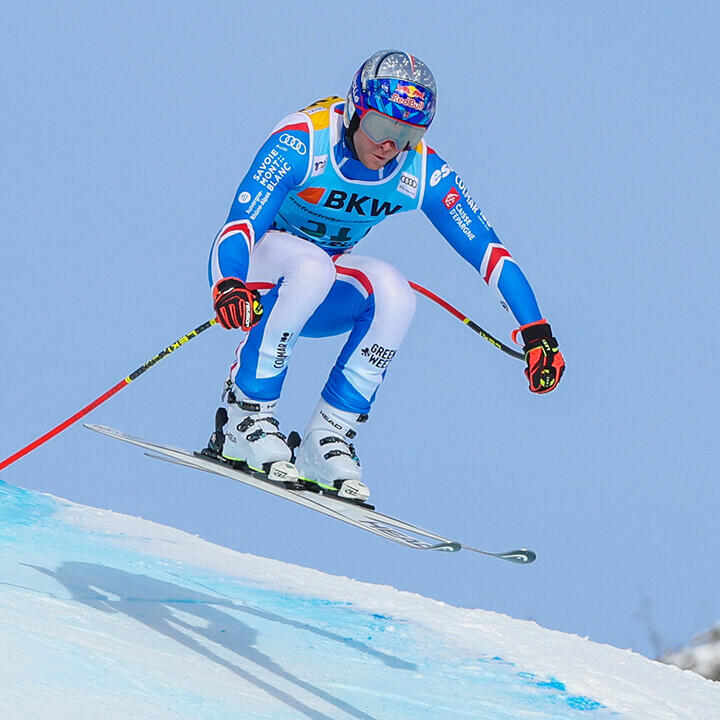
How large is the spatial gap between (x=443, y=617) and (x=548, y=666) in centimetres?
77

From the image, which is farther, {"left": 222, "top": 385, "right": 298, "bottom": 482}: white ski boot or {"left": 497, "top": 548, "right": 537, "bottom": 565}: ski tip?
{"left": 222, "top": 385, "right": 298, "bottom": 482}: white ski boot

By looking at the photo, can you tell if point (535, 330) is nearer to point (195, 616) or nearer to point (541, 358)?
point (541, 358)

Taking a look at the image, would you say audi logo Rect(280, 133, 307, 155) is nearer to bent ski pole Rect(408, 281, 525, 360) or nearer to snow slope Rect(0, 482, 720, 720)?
bent ski pole Rect(408, 281, 525, 360)

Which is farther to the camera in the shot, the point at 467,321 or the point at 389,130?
the point at 467,321

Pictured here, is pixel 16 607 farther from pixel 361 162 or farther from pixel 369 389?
pixel 361 162

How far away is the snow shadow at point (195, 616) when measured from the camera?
5574 millimetres

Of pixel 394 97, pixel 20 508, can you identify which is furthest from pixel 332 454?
pixel 20 508

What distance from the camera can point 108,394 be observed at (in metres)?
5.95

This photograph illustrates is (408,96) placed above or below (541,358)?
above

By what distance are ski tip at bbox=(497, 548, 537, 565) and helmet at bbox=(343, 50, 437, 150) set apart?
1.76 metres

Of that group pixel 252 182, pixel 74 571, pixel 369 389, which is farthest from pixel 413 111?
pixel 74 571

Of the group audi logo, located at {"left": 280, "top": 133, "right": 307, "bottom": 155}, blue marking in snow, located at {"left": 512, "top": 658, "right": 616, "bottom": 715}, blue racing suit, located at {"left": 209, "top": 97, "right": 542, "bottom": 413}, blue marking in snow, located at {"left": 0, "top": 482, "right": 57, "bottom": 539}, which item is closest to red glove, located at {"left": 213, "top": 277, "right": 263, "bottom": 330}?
blue racing suit, located at {"left": 209, "top": 97, "right": 542, "bottom": 413}

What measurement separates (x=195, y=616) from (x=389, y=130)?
2.52m

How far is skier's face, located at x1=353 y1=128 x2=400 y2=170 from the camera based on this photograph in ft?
18.2
